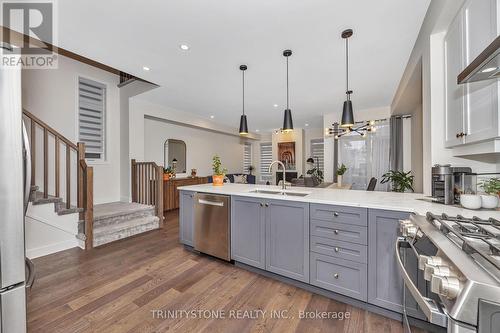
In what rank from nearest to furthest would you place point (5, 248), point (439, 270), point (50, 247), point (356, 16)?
point (439, 270)
point (5, 248)
point (356, 16)
point (50, 247)

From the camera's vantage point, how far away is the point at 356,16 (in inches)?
79.7

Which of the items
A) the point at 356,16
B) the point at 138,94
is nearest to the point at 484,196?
the point at 356,16

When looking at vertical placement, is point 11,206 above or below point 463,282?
above

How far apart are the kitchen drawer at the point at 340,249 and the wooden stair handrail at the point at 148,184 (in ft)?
10.7

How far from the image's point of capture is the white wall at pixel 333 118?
532 centimetres

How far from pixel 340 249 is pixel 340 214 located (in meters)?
0.31

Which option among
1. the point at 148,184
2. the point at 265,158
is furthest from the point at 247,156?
the point at 148,184

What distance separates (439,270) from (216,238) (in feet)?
7.25

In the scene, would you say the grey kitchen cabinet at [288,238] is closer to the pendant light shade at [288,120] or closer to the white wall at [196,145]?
the pendant light shade at [288,120]

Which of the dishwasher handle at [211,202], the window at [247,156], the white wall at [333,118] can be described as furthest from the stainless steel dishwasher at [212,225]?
the window at [247,156]

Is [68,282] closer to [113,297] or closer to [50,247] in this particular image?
[113,297]

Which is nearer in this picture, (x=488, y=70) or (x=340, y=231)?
(x=488, y=70)

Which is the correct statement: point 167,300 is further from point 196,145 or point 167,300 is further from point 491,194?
point 196,145

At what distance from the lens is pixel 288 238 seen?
2.05 metres
